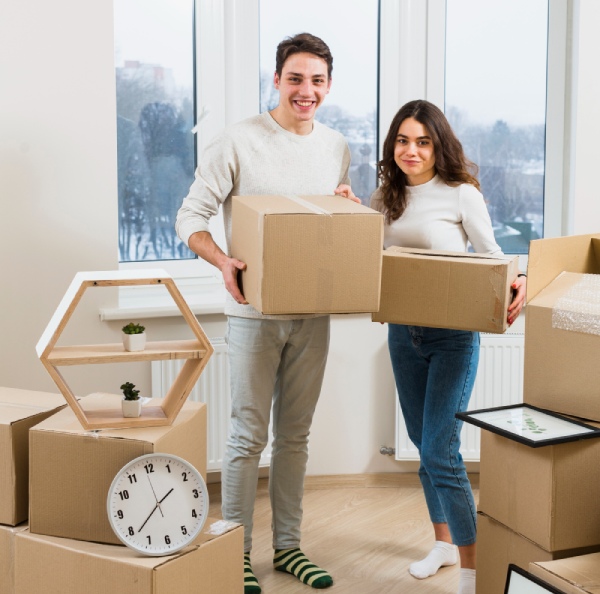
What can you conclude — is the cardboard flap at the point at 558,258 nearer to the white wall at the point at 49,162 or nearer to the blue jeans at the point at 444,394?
the blue jeans at the point at 444,394

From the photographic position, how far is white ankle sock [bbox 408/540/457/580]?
253 centimetres

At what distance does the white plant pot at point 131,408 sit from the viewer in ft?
6.22

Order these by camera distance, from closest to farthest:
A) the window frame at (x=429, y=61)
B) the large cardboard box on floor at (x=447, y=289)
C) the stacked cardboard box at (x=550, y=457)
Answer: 1. the stacked cardboard box at (x=550, y=457)
2. the large cardboard box on floor at (x=447, y=289)
3. the window frame at (x=429, y=61)

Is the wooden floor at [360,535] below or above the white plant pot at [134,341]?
below

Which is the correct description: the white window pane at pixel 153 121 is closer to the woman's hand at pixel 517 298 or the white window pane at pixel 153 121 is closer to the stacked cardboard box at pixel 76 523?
the stacked cardboard box at pixel 76 523

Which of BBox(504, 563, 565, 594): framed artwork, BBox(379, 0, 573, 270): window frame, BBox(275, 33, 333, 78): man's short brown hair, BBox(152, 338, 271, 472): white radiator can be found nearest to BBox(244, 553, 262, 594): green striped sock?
BBox(152, 338, 271, 472): white radiator

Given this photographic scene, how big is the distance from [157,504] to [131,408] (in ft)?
0.73

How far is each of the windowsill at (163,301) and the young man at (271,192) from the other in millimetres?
569

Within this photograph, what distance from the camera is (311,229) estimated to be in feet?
6.04

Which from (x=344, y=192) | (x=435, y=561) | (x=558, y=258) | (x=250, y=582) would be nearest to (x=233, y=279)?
(x=344, y=192)

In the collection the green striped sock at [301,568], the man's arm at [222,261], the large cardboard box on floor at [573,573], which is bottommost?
the green striped sock at [301,568]

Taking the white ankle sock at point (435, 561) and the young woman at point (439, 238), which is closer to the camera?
the young woman at point (439, 238)

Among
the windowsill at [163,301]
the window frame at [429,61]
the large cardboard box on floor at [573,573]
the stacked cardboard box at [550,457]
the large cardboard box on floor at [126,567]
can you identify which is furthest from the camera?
the window frame at [429,61]

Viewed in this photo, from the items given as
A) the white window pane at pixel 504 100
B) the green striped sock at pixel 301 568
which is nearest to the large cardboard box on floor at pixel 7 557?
the green striped sock at pixel 301 568
